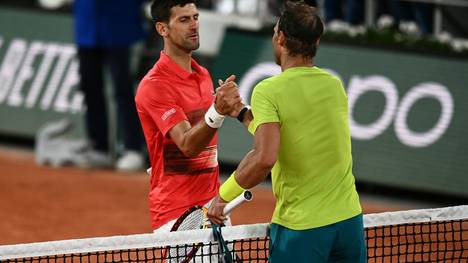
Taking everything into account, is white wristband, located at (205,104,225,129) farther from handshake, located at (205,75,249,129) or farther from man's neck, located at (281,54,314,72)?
man's neck, located at (281,54,314,72)

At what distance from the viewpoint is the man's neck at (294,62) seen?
22.9 ft

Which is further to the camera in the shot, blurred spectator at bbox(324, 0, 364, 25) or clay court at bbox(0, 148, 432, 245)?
blurred spectator at bbox(324, 0, 364, 25)

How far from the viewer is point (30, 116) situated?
660 inches

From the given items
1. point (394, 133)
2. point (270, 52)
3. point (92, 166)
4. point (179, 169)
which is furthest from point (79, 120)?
point (179, 169)

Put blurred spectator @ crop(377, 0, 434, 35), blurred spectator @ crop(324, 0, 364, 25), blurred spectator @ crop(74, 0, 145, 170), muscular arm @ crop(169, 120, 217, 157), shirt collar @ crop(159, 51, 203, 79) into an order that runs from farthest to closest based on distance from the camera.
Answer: blurred spectator @ crop(324, 0, 364, 25)
blurred spectator @ crop(377, 0, 434, 35)
blurred spectator @ crop(74, 0, 145, 170)
shirt collar @ crop(159, 51, 203, 79)
muscular arm @ crop(169, 120, 217, 157)

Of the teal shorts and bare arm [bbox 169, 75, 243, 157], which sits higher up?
bare arm [bbox 169, 75, 243, 157]

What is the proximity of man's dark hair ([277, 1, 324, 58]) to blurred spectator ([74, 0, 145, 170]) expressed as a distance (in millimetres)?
8619

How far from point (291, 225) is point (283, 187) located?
214 mm

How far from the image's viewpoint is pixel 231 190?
274 inches

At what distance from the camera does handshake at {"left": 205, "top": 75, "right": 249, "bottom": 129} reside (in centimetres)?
716

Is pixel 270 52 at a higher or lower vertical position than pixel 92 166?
higher

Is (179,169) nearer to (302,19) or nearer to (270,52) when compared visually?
(302,19)

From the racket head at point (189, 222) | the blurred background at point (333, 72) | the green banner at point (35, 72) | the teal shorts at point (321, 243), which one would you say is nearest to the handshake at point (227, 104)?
the teal shorts at point (321, 243)

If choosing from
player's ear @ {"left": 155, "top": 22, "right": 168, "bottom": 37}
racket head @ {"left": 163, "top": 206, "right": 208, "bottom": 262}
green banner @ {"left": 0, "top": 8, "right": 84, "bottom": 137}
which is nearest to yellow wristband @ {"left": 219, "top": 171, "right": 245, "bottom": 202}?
racket head @ {"left": 163, "top": 206, "right": 208, "bottom": 262}
